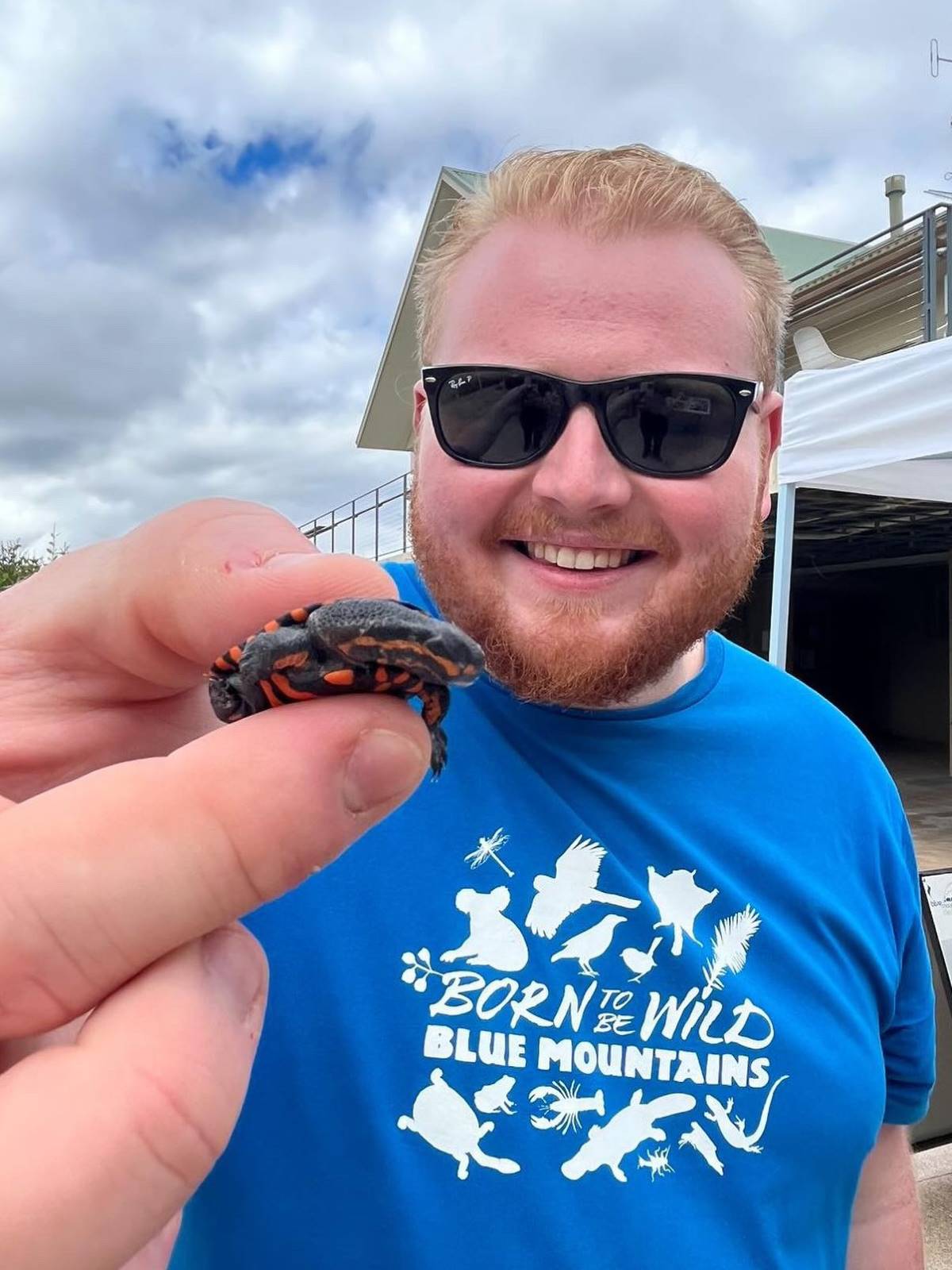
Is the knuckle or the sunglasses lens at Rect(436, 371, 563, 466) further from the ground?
the sunglasses lens at Rect(436, 371, 563, 466)

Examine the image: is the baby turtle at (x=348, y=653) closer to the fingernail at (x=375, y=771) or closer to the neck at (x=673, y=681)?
the fingernail at (x=375, y=771)

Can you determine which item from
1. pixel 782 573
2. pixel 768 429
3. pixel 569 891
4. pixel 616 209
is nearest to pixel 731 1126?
pixel 569 891

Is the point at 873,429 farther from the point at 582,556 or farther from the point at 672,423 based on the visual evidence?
the point at 582,556

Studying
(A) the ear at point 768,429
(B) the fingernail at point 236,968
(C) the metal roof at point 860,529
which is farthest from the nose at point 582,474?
(C) the metal roof at point 860,529

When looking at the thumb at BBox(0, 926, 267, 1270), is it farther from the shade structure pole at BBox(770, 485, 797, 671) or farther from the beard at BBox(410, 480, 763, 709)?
the shade structure pole at BBox(770, 485, 797, 671)

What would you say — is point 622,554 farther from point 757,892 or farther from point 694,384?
point 757,892

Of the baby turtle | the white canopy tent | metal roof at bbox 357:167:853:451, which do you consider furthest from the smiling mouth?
metal roof at bbox 357:167:853:451
